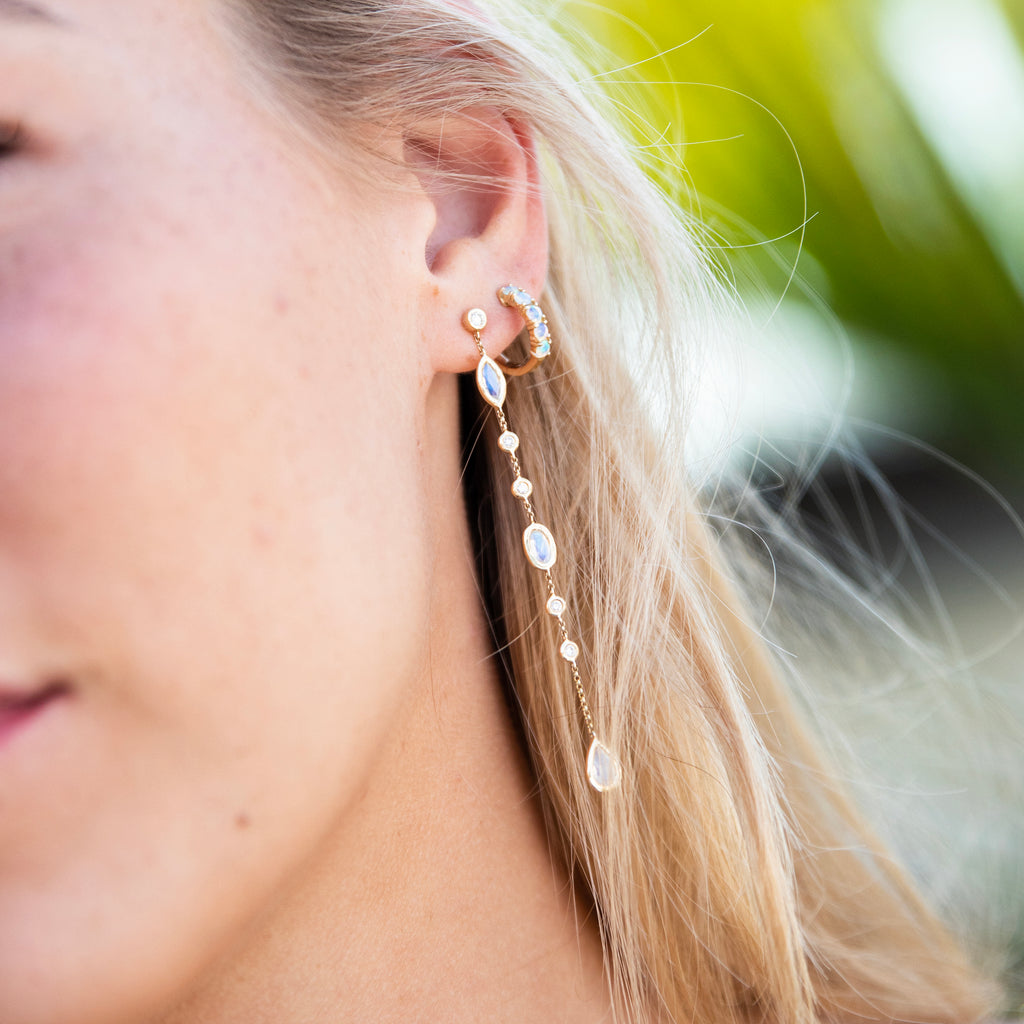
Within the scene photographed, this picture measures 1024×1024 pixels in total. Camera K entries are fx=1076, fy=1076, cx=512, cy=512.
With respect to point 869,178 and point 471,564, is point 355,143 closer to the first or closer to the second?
point 471,564

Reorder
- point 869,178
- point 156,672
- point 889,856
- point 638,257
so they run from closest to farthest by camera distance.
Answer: point 156,672 → point 638,257 → point 889,856 → point 869,178

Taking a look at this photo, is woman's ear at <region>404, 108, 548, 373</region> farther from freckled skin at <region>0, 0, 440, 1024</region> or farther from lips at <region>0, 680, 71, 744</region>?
lips at <region>0, 680, 71, 744</region>

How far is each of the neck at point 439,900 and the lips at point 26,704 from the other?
257 mm

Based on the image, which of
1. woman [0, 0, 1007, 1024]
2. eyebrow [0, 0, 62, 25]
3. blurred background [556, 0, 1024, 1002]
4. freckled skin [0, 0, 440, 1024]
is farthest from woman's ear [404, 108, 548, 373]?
blurred background [556, 0, 1024, 1002]

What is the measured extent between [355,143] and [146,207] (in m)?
0.24

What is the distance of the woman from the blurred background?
697mm

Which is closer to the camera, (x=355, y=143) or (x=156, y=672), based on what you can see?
(x=156, y=672)

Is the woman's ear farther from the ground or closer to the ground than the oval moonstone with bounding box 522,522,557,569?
farther from the ground

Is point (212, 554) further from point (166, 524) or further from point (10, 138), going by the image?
point (10, 138)

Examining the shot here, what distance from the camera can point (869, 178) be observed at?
2041 mm

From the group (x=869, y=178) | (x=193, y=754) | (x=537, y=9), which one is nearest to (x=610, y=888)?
(x=193, y=754)

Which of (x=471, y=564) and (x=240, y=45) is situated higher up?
(x=240, y=45)

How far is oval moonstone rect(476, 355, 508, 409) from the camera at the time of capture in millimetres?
1047

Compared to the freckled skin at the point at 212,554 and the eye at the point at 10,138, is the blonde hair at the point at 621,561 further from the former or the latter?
the eye at the point at 10,138
